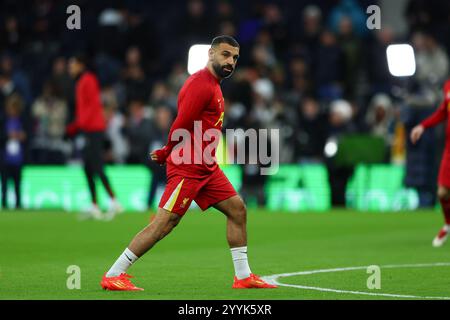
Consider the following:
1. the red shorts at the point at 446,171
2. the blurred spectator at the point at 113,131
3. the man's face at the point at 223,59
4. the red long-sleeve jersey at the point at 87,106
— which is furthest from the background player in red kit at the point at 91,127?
the man's face at the point at 223,59

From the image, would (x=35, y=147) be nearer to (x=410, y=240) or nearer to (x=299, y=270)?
(x=410, y=240)

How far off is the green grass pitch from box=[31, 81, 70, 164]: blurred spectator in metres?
3.50

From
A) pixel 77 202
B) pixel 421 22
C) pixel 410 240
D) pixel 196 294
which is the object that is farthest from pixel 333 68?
pixel 196 294

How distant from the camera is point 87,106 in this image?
21594mm

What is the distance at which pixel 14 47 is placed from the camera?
3061cm

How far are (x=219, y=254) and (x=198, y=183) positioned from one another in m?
4.53

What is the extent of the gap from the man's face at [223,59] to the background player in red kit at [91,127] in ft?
34.3

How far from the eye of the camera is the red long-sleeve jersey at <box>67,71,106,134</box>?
21.5 metres

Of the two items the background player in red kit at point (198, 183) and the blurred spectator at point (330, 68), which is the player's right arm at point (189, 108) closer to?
the background player in red kit at point (198, 183)

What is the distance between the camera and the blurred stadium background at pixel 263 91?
85.3ft

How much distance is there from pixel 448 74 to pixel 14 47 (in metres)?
11.4

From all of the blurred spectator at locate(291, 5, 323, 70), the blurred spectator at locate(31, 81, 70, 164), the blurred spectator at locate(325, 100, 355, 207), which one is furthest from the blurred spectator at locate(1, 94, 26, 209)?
the blurred spectator at locate(291, 5, 323, 70)

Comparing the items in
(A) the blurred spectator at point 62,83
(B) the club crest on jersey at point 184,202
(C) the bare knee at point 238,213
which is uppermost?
(A) the blurred spectator at point 62,83

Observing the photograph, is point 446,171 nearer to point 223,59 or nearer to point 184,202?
point 223,59
